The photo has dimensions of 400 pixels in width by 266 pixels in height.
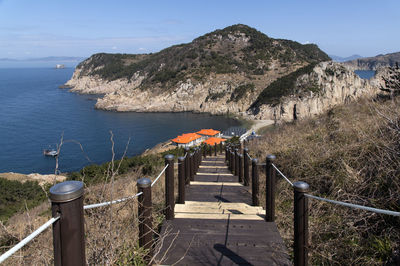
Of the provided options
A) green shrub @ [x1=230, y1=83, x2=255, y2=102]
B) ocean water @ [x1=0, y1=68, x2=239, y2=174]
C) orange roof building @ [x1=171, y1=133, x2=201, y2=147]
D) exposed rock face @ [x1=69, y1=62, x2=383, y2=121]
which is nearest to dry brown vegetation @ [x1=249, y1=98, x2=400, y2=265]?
ocean water @ [x1=0, y1=68, x2=239, y2=174]

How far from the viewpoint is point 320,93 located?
65562 millimetres

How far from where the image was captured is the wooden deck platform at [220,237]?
329cm

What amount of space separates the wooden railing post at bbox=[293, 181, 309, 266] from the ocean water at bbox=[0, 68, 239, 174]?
29680 millimetres

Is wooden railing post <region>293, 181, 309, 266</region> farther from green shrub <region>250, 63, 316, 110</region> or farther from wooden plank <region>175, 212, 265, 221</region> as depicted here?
green shrub <region>250, 63, 316, 110</region>

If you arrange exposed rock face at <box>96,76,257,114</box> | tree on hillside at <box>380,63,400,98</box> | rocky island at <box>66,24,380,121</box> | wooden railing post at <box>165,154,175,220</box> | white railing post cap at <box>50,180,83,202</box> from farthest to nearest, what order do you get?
exposed rock face at <box>96,76,257,114</box> < rocky island at <box>66,24,380,121</box> < tree on hillside at <box>380,63,400,98</box> < wooden railing post at <box>165,154,175,220</box> < white railing post cap at <box>50,180,83,202</box>

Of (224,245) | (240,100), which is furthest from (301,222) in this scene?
(240,100)

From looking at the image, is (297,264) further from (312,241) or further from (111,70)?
(111,70)

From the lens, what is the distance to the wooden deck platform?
329 centimetres

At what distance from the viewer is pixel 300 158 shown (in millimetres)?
6617

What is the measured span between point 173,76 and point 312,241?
3483 inches

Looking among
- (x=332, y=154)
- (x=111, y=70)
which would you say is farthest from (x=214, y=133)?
(x=111, y=70)

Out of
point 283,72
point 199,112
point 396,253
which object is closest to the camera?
point 396,253

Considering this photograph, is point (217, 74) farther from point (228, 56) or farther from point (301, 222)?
point (301, 222)

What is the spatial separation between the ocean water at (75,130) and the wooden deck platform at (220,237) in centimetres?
2739
